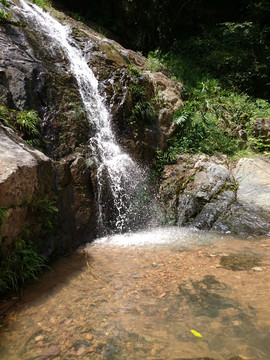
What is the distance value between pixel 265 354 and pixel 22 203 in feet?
9.12

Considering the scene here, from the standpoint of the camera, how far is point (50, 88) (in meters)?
5.10

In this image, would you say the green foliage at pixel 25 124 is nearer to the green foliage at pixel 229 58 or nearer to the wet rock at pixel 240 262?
the wet rock at pixel 240 262

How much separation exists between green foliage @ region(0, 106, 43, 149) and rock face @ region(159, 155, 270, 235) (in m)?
3.05

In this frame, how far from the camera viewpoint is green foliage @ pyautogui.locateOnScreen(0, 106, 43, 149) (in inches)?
161

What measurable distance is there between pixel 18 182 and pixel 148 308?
78.9 inches

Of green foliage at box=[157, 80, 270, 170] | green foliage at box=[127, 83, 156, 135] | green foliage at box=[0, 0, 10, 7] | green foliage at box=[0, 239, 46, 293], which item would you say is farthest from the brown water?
green foliage at box=[0, 0, 10, 7]

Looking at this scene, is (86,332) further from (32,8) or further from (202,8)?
(202,8)

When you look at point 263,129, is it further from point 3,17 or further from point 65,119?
point 3,17

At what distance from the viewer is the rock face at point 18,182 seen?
2723 millimetres

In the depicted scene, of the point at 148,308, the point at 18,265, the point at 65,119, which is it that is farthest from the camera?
the point at 65,119

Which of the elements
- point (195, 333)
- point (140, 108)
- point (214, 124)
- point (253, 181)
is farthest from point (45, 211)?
point (214, 124)

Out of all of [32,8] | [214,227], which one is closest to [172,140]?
[214,227]

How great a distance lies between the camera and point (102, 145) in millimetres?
5477

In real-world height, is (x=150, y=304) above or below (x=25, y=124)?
below
